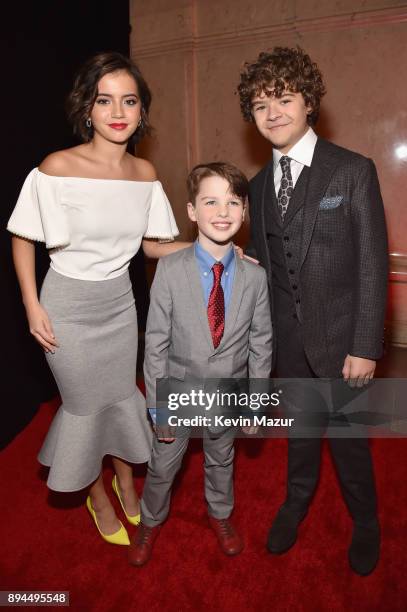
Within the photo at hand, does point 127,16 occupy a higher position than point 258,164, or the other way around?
point 127,16

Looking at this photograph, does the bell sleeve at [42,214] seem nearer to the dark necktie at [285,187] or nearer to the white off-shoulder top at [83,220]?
the white off-shoulder top at [83,220]

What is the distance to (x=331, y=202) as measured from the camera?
189cm

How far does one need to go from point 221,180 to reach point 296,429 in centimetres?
111

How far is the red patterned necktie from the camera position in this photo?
6.48ft

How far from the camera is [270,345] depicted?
2107 millimetres

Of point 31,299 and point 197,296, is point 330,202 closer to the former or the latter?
point 197,296

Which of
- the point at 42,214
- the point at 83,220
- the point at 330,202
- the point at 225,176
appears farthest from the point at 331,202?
the point at 42,214

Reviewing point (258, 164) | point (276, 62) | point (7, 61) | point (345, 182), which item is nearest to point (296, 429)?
point (345, 182)

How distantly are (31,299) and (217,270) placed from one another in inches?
30.1

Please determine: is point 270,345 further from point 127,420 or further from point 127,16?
point 127,16

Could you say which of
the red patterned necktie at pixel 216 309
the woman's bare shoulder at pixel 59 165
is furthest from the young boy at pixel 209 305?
the woman's bare shoulder at pixel 59 165

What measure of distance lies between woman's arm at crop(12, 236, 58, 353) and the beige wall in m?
3.00

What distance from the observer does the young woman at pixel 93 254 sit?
1985 mm

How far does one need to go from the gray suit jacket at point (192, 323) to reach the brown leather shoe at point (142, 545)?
0.69 metres
